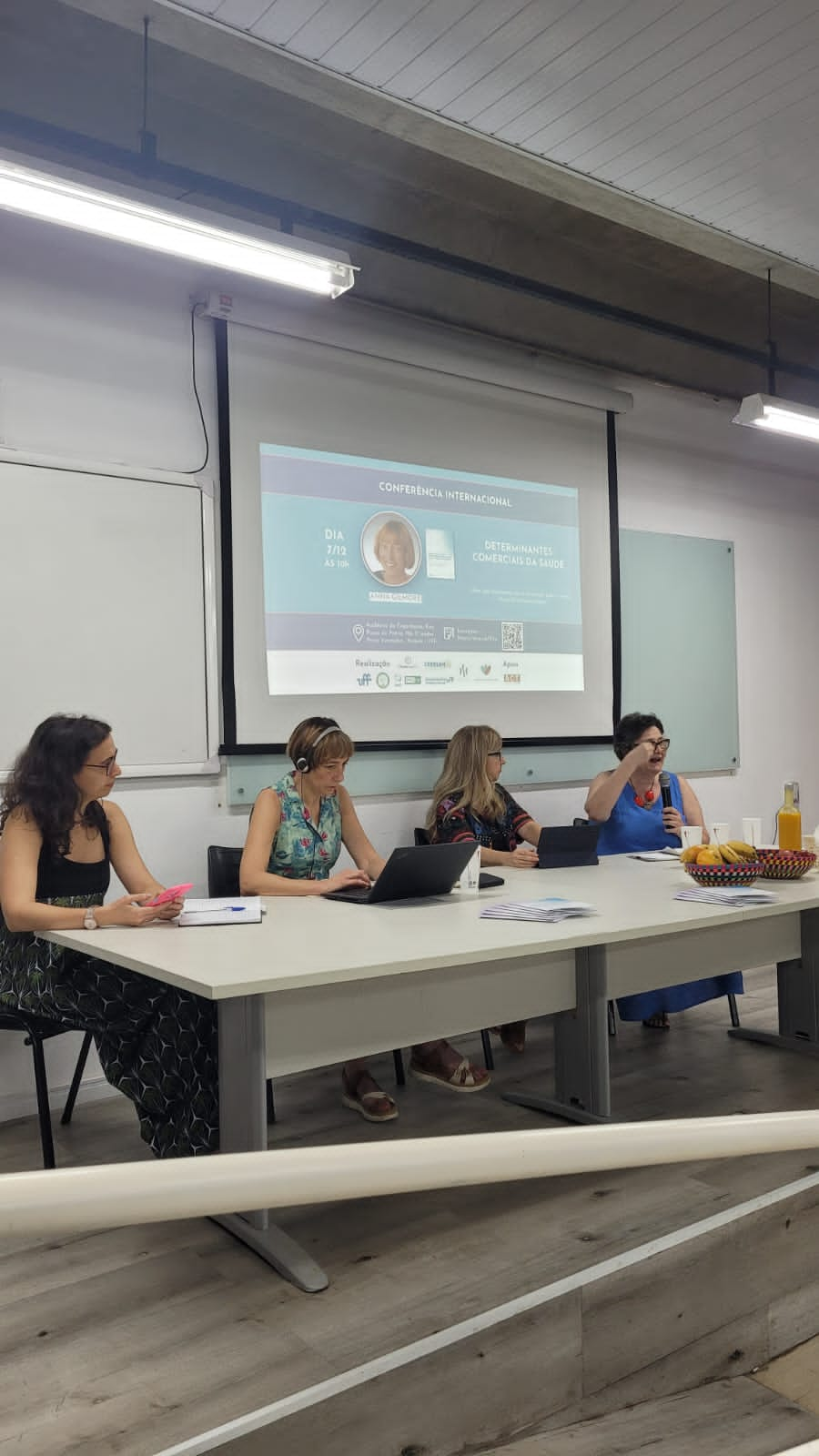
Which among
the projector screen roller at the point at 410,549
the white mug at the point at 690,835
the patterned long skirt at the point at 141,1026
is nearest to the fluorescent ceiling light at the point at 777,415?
the projector screen roller at the point at 410,549

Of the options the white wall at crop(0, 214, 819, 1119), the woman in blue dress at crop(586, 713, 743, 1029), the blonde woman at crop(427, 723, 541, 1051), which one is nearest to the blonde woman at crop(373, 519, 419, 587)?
the blonde woman at crop(427, 723, 541, 1051)

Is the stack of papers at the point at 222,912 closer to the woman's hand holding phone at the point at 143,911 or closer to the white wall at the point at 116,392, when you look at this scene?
the woman's hand holding phone at the point at 143,911

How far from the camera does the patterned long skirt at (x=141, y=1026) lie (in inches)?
92.7

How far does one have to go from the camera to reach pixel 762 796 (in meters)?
5.77

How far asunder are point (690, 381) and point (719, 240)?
1.08 meters

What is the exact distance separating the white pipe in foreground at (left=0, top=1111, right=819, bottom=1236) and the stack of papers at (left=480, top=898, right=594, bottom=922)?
5.92 ft

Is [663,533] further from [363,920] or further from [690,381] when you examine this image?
[363,920]

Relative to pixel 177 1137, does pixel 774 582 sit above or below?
above

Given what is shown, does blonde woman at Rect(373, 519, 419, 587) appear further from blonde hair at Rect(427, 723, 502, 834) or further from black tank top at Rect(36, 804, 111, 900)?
black tank top at Rect(36, 804, 111, 900)

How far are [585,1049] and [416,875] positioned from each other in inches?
25.2

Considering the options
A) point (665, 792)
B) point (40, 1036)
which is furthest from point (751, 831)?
point (40, 1036)

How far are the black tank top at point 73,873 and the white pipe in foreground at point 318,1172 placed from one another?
217 cm

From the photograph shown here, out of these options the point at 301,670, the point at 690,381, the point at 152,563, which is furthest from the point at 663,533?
the point at 152,563

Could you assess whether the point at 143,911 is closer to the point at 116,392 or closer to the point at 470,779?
the point at 470,779
